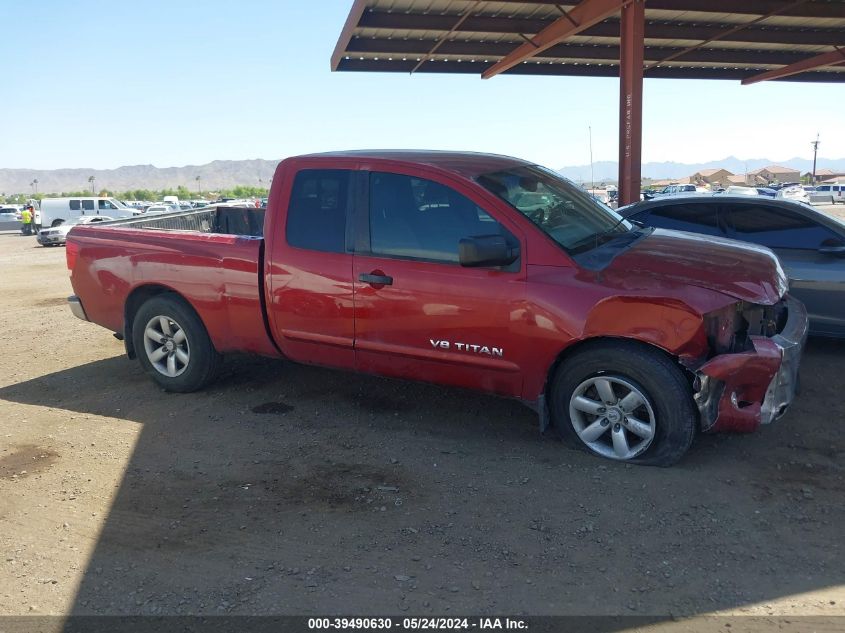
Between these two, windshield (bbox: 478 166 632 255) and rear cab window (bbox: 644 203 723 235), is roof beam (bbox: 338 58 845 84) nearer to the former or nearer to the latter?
rear cab window (bbox: 644 203 723 235)

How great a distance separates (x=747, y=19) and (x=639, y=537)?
502 inches

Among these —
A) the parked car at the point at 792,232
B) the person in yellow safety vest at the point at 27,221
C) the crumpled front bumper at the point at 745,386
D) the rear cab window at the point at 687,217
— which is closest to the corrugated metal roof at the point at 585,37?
the rear cab window at the point at 687,217

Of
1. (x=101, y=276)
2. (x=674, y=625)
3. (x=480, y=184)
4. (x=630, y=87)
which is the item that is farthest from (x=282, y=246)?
(x=630, y=87)

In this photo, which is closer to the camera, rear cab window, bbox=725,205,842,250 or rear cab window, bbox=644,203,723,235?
rear cab window, bbox=725,205,842,250

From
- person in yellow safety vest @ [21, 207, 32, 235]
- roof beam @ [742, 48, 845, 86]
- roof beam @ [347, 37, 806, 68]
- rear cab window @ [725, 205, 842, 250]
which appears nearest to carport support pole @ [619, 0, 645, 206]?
roof beam @ [347, 37, 806, 68]

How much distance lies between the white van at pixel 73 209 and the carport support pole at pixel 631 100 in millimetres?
31092

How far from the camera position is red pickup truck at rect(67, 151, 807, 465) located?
4.12 metres

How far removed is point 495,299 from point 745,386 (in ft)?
5.03

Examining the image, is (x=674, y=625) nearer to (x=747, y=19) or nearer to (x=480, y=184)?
(x=480, y=184)

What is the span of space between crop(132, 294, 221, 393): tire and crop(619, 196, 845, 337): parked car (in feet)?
13.8

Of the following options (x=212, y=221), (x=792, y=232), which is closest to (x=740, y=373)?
(x=792, y=232)

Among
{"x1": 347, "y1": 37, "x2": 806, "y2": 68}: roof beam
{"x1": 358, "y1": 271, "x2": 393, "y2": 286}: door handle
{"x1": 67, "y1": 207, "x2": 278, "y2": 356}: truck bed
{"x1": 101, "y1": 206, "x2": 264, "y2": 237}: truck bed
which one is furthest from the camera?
{"x1": 347, "y1": 37, "x2": 806, "y2": 68}: roof beam

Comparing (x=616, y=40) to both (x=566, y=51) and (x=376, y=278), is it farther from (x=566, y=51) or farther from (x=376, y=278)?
(x=376, y=278)

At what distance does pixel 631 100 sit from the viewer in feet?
39.3
